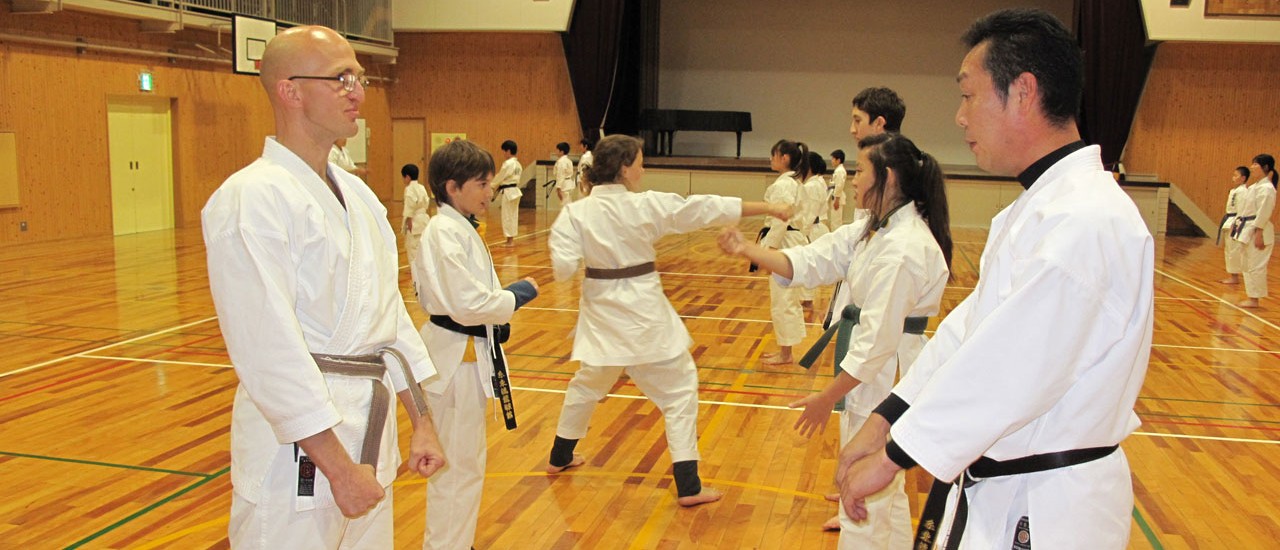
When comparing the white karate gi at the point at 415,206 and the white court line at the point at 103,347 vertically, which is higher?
the white karate gi at the point at 415,206

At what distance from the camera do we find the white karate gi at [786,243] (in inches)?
299

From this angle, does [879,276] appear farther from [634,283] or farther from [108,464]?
[108,464]

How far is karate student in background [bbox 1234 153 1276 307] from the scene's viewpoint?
→ 10.7 metres

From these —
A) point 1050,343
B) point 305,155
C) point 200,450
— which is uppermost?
point 305,155

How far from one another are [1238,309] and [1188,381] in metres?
4.12

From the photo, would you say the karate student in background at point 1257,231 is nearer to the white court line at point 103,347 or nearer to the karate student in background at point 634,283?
the karate student in background at point 634,283

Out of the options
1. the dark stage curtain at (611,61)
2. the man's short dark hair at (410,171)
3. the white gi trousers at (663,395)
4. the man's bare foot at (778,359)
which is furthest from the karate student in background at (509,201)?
the white gi trousers at (663,395)

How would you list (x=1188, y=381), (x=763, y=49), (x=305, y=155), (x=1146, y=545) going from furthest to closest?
(x=763, y=49)
(x=1188, y=381)
(x=1146, y=545)
(x=305, y=155)

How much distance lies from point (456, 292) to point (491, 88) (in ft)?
62.8

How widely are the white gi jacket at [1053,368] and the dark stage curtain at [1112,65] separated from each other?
18945 millimetres

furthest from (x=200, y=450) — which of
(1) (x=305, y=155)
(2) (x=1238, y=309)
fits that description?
(2) (x=1238, y=309)

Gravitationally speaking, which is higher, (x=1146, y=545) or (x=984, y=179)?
(x=984, y=179)

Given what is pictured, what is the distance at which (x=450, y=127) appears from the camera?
887 inches

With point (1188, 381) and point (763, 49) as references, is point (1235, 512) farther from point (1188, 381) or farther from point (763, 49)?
point (763, 49)
